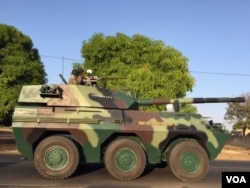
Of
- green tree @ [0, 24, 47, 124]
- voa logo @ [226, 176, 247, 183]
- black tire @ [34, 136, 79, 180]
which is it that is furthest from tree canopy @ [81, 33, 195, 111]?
voa logo @ [226, 176, 247, 183]

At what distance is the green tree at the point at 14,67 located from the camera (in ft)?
72.4

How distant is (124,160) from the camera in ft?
33.1

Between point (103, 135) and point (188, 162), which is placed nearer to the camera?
point (103, 135)

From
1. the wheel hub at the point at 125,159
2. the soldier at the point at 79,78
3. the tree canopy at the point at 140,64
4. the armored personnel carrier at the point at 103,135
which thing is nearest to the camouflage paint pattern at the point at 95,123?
the armored personnel carrier at the point at 103,135

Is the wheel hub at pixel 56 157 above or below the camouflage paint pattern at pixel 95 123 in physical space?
below

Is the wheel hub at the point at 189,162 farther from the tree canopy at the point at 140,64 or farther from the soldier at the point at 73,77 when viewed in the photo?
the tree canopy at the point at 140,64

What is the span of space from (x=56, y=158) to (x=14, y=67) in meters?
13.8

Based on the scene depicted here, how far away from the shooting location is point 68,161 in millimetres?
9938

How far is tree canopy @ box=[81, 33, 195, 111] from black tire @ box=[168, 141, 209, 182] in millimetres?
12610

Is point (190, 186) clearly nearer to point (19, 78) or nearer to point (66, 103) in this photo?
point (66, 103)

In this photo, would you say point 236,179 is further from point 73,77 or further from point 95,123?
point 73,77

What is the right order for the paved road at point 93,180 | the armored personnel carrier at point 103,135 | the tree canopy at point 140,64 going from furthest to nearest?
the tree canopy at point 140,64 < the armored personnel carrier at point 103,135 < the paved road at point 93,180

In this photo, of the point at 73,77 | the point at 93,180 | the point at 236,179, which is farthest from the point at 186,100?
the point at 236,179

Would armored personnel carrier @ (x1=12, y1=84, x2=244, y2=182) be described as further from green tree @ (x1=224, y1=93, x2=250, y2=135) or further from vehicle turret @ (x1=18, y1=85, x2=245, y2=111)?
green tree @ (x1=224, y1=93, x2=250, y2=135)
